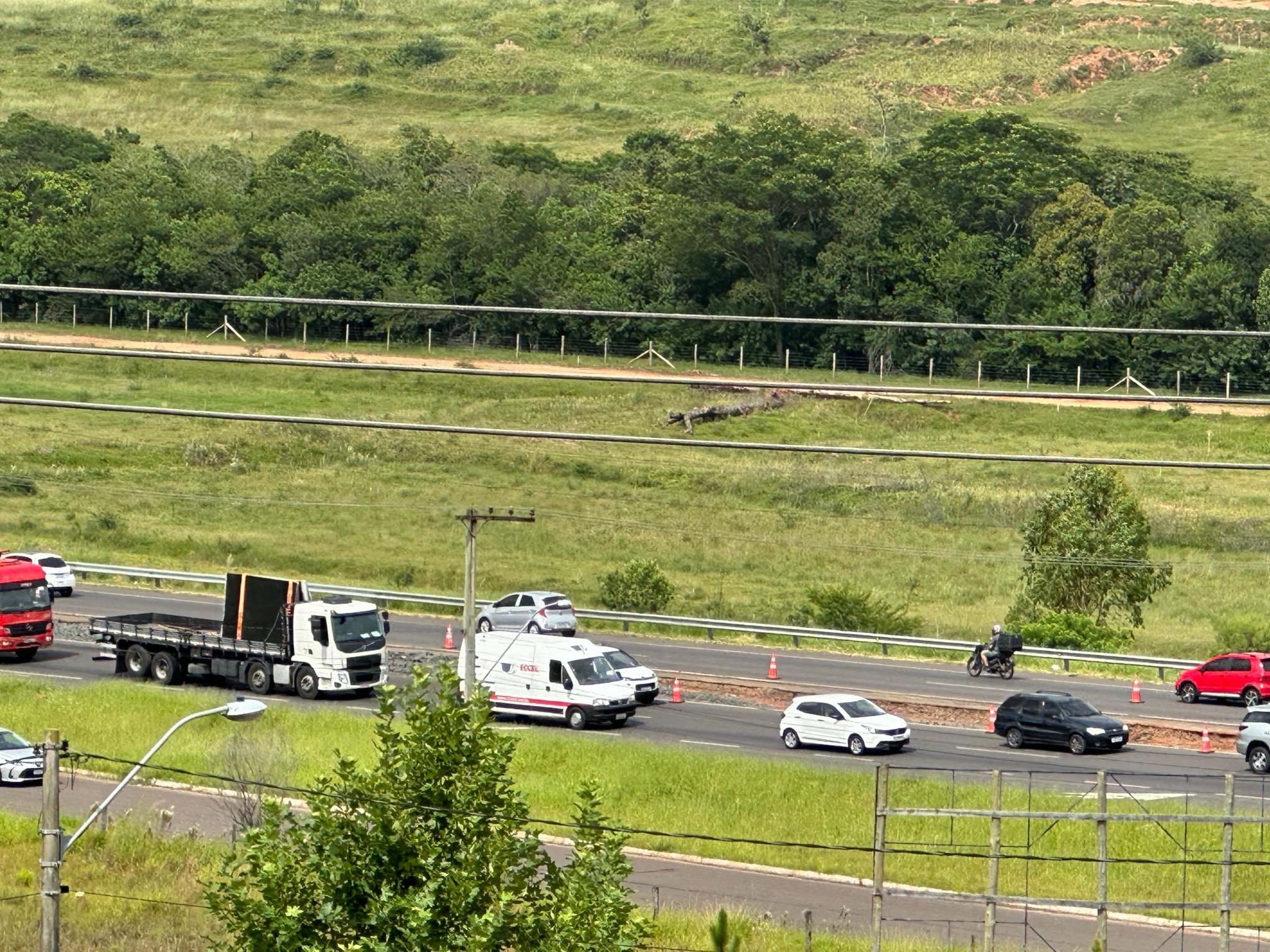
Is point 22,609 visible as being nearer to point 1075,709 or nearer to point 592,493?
point 1075,709

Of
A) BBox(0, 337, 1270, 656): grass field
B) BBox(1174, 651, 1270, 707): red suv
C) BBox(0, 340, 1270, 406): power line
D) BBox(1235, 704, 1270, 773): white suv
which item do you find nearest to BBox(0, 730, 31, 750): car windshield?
BBox(0, 340, 1270, 406): power line

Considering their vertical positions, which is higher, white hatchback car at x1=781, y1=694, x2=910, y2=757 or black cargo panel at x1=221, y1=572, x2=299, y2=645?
black cargo panel at x1=221, y1=572, x2=299, y2=645

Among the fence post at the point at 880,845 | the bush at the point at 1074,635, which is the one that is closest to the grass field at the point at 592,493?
the bush at the point at 1074,635

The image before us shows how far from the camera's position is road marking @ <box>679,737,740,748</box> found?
111 ft

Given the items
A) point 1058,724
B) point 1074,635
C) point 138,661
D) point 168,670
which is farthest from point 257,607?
point 1074,635

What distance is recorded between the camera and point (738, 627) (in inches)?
1811

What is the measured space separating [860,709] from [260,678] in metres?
13.6

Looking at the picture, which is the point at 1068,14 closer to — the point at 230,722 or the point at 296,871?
the point at 230,722

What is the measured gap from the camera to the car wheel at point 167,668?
38.7m

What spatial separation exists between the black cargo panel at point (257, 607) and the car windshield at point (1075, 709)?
1636 cm

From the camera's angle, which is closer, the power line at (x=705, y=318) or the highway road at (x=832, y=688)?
the power line at (x=705, y=318)

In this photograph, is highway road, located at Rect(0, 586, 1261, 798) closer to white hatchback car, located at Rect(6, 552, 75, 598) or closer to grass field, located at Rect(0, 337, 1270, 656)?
white hatchback car, located at Rect(6, 552, 75, 598)

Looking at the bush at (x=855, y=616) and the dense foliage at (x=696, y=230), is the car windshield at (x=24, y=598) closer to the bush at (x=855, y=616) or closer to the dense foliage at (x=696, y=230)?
the dense foliage at (x=696, y=230)

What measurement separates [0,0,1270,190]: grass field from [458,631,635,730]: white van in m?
94.1
